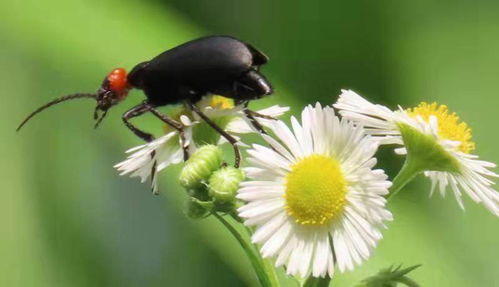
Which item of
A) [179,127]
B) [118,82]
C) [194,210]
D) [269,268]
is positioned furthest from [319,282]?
[118,82]

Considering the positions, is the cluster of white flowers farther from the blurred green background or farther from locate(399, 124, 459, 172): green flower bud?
the blurred green background

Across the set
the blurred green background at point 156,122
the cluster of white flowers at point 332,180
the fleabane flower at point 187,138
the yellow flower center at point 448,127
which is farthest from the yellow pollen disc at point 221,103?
the blurred green background at point 156,122

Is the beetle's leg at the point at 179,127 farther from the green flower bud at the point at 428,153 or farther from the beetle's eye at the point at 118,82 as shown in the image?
the green flower bud at the point at 428,153

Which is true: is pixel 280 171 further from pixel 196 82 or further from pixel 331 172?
pixel 196 82

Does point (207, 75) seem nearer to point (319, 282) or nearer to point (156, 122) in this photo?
point (319, 282)

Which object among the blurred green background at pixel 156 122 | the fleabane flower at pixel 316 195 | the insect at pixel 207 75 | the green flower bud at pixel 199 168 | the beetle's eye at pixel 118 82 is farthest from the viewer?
the blurred green background at pixel 156 122

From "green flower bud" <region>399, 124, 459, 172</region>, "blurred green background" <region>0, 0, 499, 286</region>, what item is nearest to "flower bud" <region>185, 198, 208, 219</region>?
"green flower bud" <region>399, 124, 459, 172</region>
